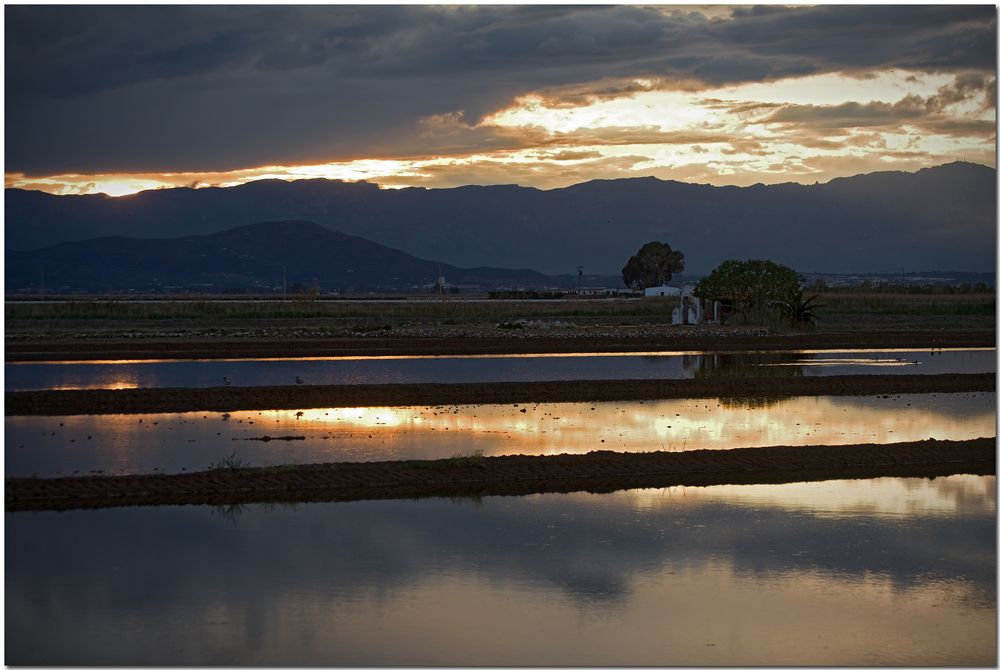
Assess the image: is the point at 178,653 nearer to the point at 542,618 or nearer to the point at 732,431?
the point at 542,618

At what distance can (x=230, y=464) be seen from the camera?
52.3ft

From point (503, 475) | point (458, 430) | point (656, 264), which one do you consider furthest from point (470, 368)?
point (656, 264)

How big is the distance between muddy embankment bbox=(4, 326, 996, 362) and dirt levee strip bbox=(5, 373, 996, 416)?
40.5ft

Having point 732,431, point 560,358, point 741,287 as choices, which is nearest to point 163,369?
point 560,358

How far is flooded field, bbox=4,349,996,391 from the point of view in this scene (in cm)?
2906

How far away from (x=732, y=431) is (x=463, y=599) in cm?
1064

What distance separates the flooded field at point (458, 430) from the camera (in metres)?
17.6

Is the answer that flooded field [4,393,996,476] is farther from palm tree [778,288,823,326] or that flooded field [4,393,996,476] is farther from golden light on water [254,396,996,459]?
palm tree [778,288,823,326]

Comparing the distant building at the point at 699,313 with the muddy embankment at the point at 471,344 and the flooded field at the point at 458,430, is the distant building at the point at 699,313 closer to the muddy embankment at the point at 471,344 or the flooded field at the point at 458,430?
the muddy embankment at the point at 471,344

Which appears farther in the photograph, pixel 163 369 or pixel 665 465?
pixel 163 369

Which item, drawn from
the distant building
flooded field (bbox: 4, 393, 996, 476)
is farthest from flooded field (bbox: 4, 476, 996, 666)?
the distant building

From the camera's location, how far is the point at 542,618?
33.8 feet

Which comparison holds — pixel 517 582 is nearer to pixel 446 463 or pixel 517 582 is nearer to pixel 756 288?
pixel 446 463

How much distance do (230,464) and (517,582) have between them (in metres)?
6.18
